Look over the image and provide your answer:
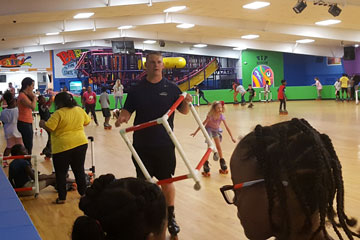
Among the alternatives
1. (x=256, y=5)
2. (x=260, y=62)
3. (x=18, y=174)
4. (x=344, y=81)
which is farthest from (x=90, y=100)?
(x=260, y=62)

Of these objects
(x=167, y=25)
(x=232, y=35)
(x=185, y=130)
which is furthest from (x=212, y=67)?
(x=185, y=130)

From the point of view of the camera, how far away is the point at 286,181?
3.99ft

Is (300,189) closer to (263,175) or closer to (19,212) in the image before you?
(263,175)

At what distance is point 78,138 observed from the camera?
18.0ft

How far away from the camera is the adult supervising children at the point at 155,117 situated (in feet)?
13.4

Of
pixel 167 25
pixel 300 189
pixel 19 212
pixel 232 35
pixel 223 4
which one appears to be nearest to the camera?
pixel 300 189

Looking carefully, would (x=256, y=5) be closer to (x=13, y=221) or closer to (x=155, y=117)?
(x=155, y=117)

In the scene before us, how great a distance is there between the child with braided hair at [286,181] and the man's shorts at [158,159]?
277cm

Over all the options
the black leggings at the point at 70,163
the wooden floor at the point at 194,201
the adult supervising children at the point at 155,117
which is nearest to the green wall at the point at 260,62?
the wooden floor at the point at 194,201

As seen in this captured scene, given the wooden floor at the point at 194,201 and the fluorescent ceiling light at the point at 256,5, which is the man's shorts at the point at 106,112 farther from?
the fluorescent ceiling light at the point at 256,5

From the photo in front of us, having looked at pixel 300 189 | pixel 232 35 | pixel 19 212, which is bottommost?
pixel 19 212

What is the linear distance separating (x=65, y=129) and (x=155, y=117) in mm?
1740

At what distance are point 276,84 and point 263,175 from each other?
30.6 meters

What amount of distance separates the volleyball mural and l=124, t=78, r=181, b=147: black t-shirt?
26916mm
